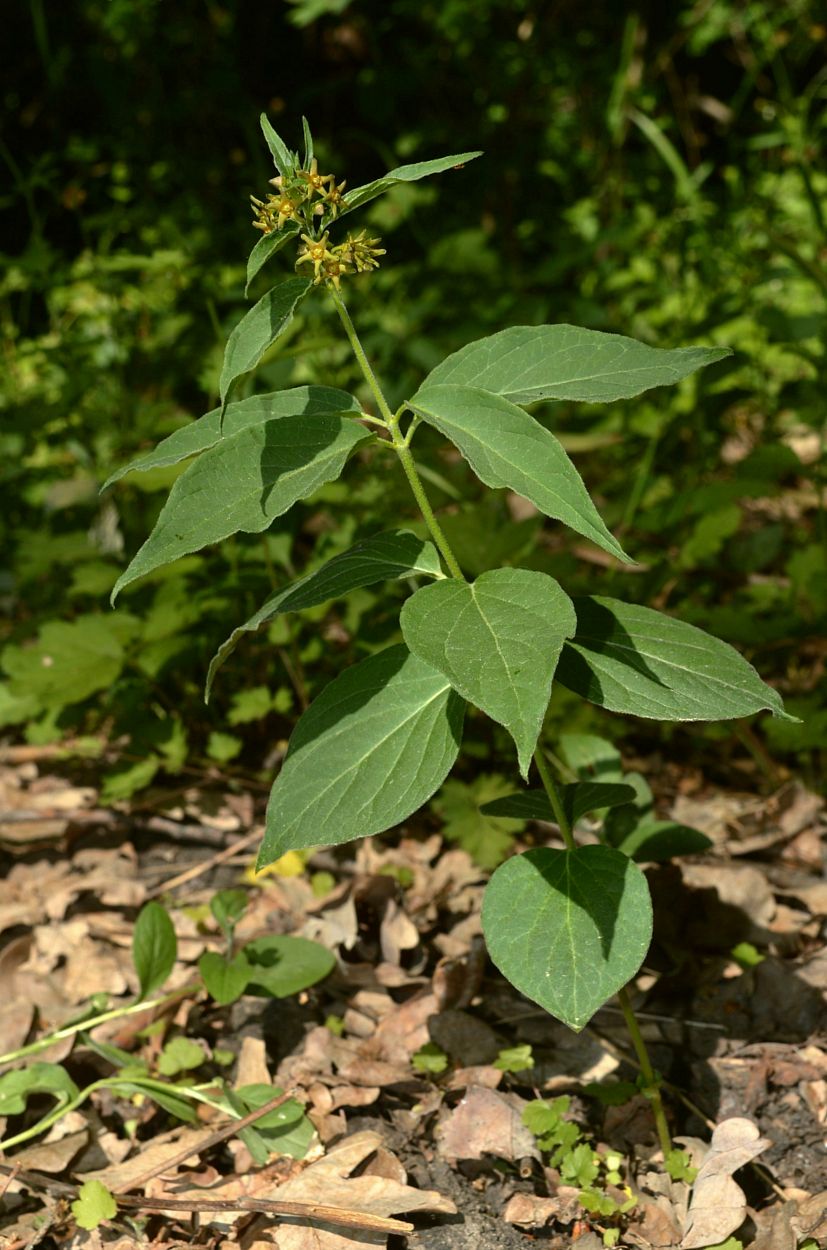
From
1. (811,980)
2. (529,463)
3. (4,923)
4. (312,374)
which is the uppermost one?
(529,463)

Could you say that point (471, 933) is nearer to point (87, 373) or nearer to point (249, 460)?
point (249, 460)

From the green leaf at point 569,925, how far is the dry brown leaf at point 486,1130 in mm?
510

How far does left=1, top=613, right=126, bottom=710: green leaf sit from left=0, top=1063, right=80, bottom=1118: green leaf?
0.86 meters

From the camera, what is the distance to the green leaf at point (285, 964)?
6.52ft

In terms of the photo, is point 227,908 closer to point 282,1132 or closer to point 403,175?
point 282,1132

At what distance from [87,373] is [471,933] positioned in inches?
74.6

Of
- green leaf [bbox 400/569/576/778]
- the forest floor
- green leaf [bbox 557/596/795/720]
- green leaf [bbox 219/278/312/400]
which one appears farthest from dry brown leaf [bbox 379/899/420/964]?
green leaf [bbox 219/278/312/400]

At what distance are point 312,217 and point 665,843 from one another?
41.9 inches

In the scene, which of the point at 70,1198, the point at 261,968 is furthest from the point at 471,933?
the point at 70,1198

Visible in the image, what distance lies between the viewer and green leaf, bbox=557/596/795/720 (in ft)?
4.61

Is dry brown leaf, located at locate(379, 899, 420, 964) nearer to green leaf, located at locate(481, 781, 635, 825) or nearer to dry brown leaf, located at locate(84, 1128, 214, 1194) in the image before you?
dry brown leaf, located at locate(84, 1128, 214, 1194)

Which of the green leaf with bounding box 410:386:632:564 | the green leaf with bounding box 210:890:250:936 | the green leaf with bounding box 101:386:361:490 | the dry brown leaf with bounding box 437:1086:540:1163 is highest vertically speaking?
the green leaf with bounding box 101:386:361:490

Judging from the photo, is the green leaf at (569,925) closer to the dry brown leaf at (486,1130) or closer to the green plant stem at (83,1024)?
the dry brown leaf at (486,1130)

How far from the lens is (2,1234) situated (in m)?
1.71
